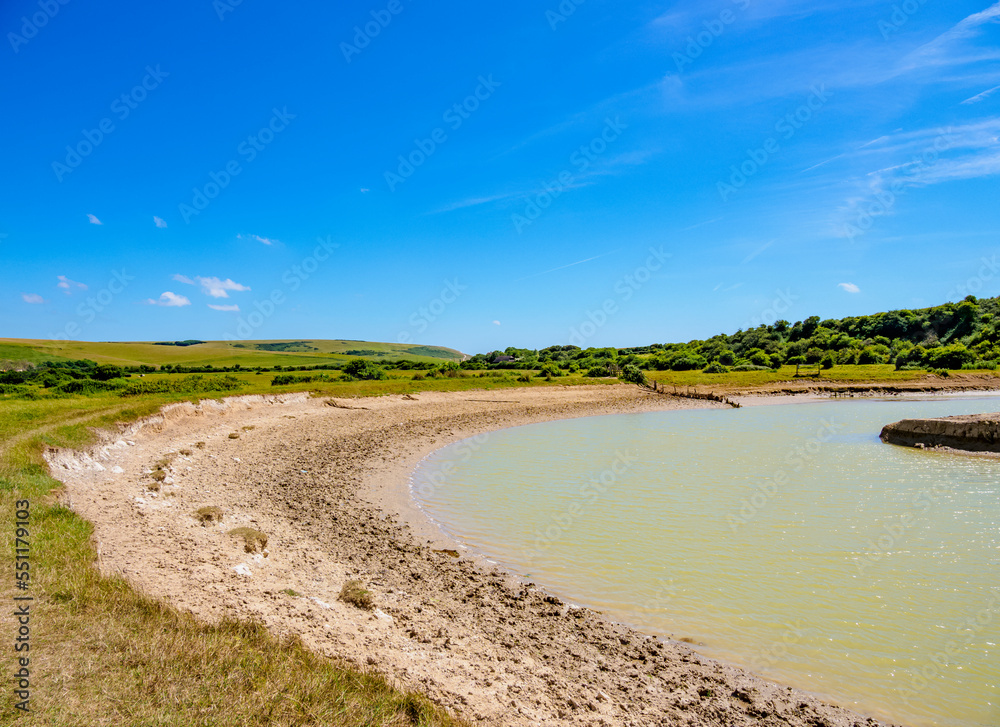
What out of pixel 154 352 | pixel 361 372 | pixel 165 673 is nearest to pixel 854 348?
pixel 361 372

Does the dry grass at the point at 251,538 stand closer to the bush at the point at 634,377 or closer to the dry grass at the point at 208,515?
the dry grass at the point at 208,515

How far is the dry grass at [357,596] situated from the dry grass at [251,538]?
2.41m

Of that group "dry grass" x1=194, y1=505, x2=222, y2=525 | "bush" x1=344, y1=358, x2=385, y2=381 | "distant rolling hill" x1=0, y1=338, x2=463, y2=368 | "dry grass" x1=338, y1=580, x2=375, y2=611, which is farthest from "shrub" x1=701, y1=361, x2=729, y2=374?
"distant rolling hill" x1=0, y1=338, x2=463, y2=368

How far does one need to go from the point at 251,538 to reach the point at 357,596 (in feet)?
11.3

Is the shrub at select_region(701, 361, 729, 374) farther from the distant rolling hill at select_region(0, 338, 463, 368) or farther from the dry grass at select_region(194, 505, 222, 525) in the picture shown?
the distant rolling hill at select_region(0, 338, 463, 368)

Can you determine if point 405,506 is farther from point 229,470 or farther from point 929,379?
point 929,379

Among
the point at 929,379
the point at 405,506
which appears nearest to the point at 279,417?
the point at 405,506

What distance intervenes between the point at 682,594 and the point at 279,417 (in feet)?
86.5

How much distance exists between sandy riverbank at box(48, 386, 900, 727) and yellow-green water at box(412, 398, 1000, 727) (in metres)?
0.74

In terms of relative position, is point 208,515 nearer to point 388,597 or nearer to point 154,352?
point 388,597

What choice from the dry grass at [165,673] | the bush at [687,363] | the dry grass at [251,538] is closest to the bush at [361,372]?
the dry grass at [251,538]

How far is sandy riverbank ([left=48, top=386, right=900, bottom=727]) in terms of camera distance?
521 centimetres

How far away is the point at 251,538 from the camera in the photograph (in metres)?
9.23

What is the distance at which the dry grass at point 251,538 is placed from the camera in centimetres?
875
